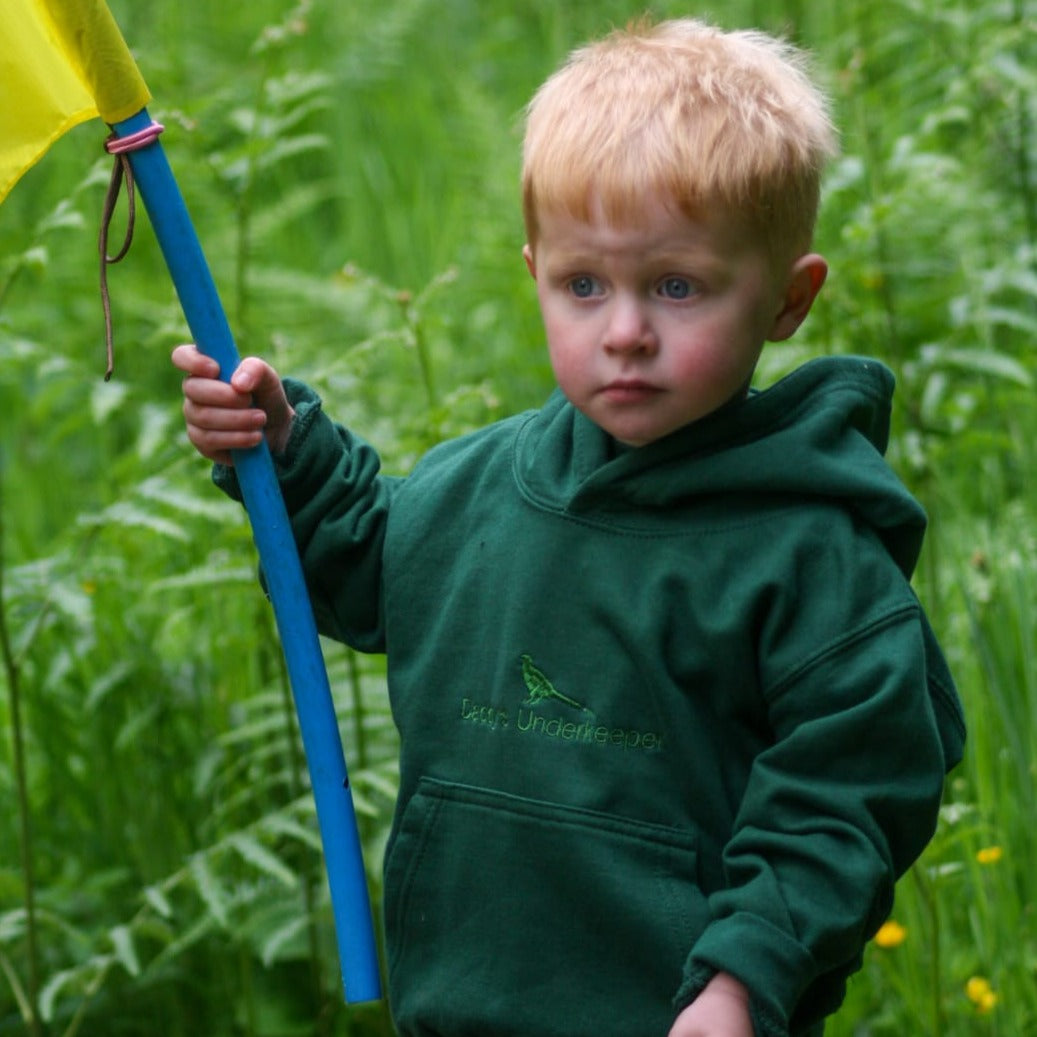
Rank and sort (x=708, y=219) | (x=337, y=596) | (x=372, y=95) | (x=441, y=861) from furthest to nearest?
(x=372, y=95)
(x=337, y=596)
(x=441, y=861)
(x=708, y=219)

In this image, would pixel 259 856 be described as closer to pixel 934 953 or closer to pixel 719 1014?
pixel 934 953

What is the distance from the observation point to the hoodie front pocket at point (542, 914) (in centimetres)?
186

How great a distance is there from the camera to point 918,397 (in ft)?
12.3

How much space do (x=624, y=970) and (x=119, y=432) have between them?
3.64 m

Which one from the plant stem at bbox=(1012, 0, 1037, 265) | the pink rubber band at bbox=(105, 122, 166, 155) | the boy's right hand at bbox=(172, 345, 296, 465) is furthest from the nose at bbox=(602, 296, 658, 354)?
the plant stem at bbox=(1012, 0, 1037, 265)

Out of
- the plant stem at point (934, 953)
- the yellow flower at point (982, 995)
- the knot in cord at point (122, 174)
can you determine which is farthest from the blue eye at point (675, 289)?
the yellow flower at point (982, 995)

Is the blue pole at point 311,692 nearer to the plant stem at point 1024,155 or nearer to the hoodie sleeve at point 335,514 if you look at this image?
the hoodie sleeve at point 335,514

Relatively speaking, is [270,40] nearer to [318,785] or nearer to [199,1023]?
[318,785]

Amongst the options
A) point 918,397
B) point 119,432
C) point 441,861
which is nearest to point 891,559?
point 441,861

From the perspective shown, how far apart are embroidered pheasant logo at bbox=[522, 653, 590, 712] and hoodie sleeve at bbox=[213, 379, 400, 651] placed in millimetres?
281

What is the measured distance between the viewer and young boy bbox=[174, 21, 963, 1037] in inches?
69.6

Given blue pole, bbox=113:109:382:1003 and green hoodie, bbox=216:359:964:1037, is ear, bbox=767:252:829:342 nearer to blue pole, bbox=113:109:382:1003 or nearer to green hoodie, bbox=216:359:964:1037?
green hoodie, bbox=216:359:964:1037

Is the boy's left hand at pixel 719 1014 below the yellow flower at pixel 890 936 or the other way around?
the other way around

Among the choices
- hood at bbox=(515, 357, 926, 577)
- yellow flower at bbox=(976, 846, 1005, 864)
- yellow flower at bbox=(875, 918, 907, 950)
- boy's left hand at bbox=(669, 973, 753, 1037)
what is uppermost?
hood at bbox=(515, 357, 926, 577)
